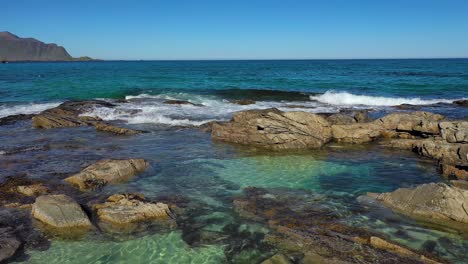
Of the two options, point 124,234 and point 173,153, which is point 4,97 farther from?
point 124,234

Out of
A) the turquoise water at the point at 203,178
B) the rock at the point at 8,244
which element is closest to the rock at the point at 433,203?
the turquoise water at the point at 203,178

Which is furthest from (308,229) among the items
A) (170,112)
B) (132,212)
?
(170,112)

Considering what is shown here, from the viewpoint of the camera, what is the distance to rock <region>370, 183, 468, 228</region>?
32.5ft

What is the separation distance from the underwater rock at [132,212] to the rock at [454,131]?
1207 cm

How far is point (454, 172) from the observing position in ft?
45.7

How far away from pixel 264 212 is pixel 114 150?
934 cm

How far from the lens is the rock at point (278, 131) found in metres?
18.0

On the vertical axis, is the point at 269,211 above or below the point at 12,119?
above

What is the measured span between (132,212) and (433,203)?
7.61 metres

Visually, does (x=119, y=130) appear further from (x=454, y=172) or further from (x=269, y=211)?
(x=454, y=172)

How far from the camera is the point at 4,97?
38.6m

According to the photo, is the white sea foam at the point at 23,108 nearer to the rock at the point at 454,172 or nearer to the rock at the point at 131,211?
the rock at the point at 131,211

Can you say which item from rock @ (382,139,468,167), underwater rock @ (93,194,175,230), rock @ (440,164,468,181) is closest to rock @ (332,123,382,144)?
rock @ (382,139,468,167)

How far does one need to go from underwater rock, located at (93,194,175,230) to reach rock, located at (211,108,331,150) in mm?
8415
